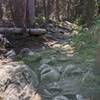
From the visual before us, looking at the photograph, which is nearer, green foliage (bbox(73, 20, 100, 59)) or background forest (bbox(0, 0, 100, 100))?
background forest (bbox(0, 0, 100, 100))

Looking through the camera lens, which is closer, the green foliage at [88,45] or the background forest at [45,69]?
the background forest at [45,69]

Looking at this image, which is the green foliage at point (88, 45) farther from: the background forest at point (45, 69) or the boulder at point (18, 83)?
the boulder at point (18, 83)

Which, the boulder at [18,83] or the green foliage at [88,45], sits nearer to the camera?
the boulder at [18,83]

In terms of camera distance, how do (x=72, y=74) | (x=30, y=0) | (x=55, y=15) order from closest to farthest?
(x=72, y=74), (x=30, y=0), (x=55, y=15)

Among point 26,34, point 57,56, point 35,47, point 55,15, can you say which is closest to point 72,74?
point 57,56

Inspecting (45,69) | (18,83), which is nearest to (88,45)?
(45,69)

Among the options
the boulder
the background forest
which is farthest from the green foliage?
the boulder

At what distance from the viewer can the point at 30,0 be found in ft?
47.3

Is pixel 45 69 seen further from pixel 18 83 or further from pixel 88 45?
pixel 88 45

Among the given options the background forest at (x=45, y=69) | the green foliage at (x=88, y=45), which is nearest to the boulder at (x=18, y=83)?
the background forest at (x=45, y=69)

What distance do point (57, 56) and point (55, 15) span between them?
50.9 feet

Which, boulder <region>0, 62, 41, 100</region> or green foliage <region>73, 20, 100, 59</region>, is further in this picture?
green foliage <region>73, 20, 100, 59</region>

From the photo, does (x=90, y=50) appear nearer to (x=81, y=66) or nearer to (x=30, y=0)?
(x=81, y=66)

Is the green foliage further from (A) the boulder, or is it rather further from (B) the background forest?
(A) the boulder
